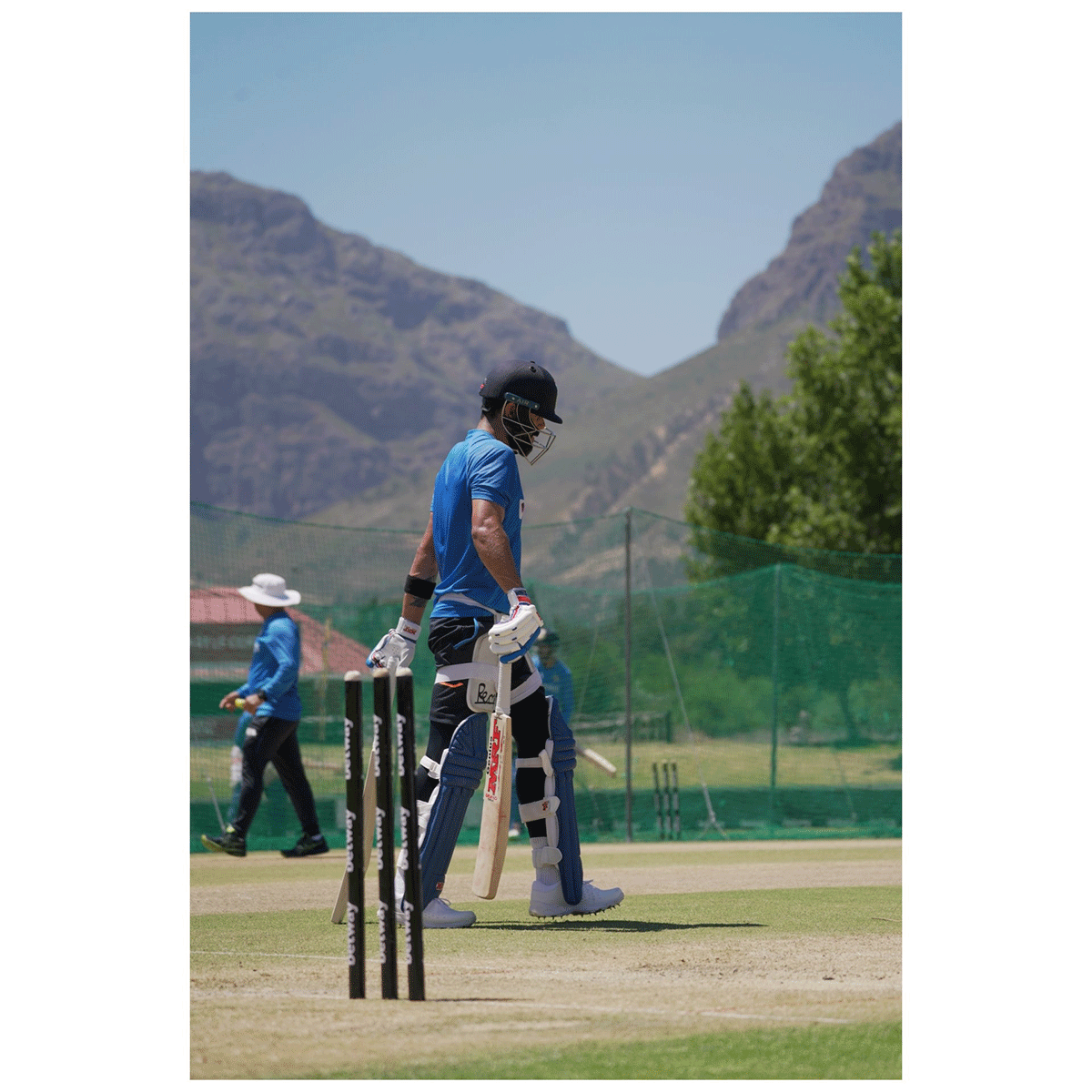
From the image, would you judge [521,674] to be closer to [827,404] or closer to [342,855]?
[342,855]

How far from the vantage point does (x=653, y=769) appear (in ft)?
56.0

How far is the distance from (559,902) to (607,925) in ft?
→ 0.84

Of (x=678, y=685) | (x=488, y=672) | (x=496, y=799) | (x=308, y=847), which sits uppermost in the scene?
(x=488, y=672)

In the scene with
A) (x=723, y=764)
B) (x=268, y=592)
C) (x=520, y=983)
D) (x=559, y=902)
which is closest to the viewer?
(x=520, y=983)

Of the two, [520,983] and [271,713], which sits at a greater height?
[271,713]

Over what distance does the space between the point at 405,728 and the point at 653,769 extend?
1279 centimetres

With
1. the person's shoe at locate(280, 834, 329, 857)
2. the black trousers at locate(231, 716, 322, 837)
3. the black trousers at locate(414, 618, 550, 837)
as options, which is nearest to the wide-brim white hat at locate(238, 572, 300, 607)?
the black trousers at locate(231, 716, 322, 837)

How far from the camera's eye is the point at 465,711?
671cm

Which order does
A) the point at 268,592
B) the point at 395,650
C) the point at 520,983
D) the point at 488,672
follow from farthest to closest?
the point at 268,592 → the point at 395,650 → the point at 488,672 → the point at 520,983

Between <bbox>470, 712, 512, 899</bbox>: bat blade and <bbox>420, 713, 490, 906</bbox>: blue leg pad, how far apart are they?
139 millimetres

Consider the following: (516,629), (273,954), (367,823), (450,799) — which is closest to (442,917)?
(450,799)

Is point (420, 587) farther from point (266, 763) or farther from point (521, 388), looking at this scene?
point (266, 763)

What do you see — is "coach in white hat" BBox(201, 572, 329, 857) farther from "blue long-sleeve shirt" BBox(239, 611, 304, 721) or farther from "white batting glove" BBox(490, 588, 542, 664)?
"white batting glove" BBox(490, 588, 542, 664)
